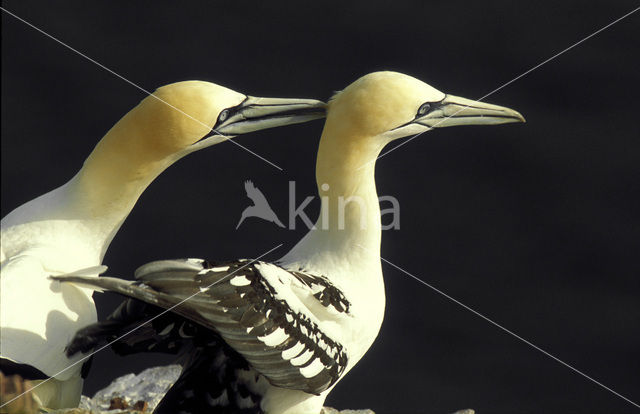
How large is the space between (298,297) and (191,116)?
1.13 m

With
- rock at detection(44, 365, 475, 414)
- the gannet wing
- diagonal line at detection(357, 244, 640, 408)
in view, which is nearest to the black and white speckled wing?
the gannet wing

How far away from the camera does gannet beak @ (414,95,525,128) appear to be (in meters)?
6.39

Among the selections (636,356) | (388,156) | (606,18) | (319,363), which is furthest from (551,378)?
(319,363)

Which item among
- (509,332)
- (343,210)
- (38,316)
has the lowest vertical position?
(509,332)

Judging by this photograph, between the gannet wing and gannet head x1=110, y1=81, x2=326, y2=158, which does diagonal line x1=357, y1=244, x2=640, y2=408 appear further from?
the gannet wing

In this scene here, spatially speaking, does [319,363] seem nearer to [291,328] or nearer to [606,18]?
[291,328]

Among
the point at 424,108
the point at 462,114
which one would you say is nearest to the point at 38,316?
the point at 424,108

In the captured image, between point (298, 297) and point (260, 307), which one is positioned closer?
point (260, 307)

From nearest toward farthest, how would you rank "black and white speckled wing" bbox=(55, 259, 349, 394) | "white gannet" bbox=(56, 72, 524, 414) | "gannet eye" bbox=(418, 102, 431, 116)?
"black and white speckled wing" bbox=(55, 259, 349, 394)
"white gannet" bbox=(56, 72, 524, 414)
"gannet eye" bbox=(418, 102, 431, 116)

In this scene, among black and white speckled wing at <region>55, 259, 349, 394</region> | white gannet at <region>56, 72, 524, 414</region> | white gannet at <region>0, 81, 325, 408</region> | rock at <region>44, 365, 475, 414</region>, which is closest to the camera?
black and white speckled wing at <region>55, 259, 349, 394</region>

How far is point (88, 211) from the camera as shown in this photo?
6.17 metres

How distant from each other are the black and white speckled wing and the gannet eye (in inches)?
42.0

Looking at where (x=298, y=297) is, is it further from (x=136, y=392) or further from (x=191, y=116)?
(x=136, y=392)

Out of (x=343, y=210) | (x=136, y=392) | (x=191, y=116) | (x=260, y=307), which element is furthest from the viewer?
(x=136, y=392)
